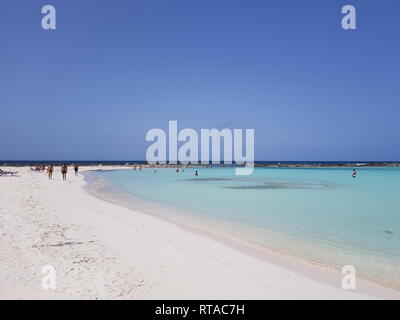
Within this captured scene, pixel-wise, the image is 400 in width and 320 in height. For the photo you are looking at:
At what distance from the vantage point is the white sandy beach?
4.89m

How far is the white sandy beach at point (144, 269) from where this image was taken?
16.1 feet

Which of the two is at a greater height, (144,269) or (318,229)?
(144,269)

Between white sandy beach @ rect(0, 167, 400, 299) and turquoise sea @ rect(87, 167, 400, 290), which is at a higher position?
white sandy beach @ rect(0, 167, 400, 299)

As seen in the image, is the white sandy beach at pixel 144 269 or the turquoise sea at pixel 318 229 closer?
the white sandy beach at pixel 144 269

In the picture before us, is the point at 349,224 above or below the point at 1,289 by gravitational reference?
below

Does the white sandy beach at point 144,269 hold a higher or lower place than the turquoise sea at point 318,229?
higher

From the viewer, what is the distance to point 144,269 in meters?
5.88

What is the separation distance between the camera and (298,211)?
15352 mm

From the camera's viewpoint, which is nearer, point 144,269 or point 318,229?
point 144,269

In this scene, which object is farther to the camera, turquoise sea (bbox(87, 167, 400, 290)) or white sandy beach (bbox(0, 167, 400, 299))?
turquoise sea (bbox(87, 167, 400, 290))

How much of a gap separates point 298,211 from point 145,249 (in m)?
10.2
